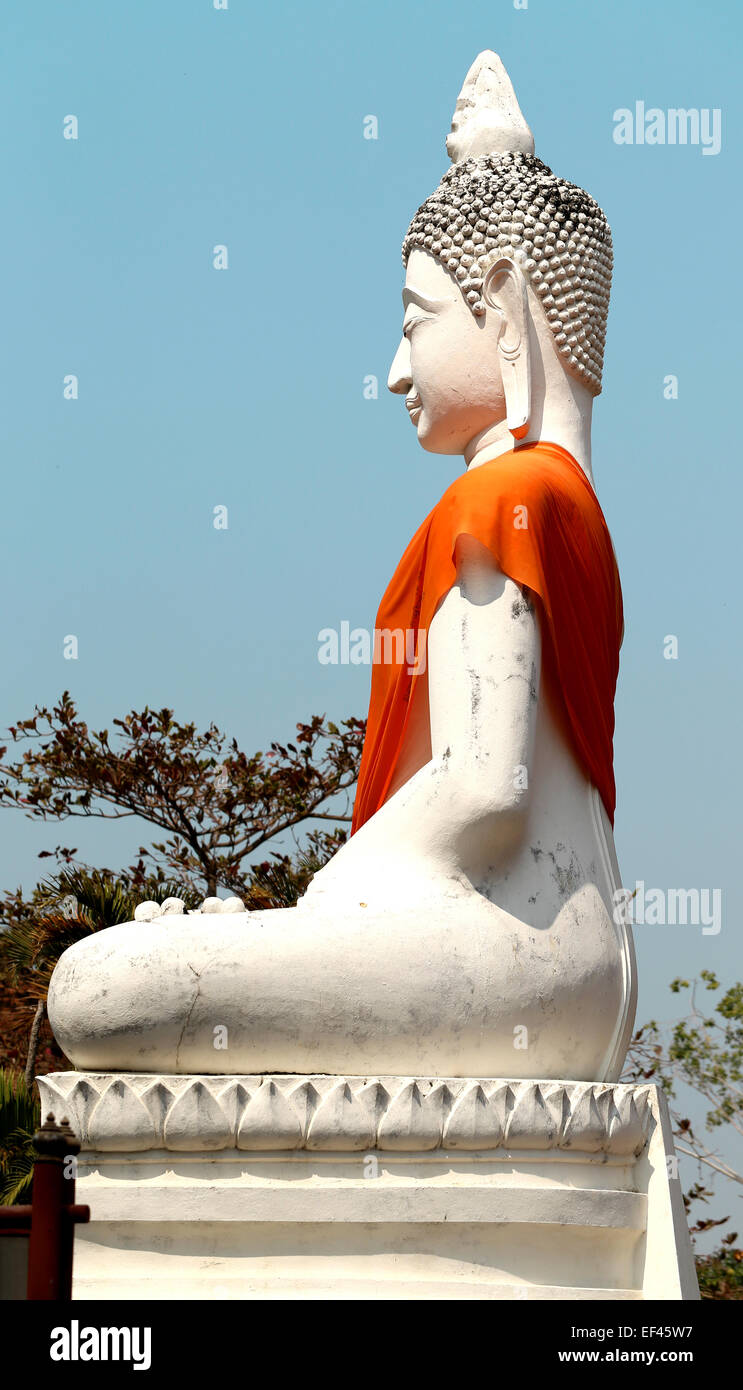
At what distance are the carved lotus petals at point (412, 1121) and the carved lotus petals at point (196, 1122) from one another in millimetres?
421

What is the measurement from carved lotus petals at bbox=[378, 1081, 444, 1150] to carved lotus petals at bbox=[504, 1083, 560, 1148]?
0.69 feet

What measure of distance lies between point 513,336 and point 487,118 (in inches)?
38.4

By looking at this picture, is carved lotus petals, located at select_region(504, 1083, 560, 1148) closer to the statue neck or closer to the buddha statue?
the buddha statue

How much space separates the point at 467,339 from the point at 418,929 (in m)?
2.06

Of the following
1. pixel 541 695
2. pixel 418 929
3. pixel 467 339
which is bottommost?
pixel 418 929

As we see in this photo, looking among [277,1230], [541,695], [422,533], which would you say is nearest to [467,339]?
[422,533]

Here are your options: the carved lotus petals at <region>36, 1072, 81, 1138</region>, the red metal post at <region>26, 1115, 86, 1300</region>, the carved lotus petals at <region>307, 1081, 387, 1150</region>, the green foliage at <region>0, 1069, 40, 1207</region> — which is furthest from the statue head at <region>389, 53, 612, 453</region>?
the green foliage at <region>0, 1069, 40, 1207</region>

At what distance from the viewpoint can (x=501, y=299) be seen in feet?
18.6

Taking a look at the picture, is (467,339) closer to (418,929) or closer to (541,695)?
(541,695)

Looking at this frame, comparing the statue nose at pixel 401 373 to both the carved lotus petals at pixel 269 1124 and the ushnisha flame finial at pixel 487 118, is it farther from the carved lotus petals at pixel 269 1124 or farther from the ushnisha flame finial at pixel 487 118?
the carved lotus petals at pixel 269 1124

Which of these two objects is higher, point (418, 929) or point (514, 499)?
point (514, 499)

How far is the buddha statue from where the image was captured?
4.68m

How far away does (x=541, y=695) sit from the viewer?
520 centimetres
